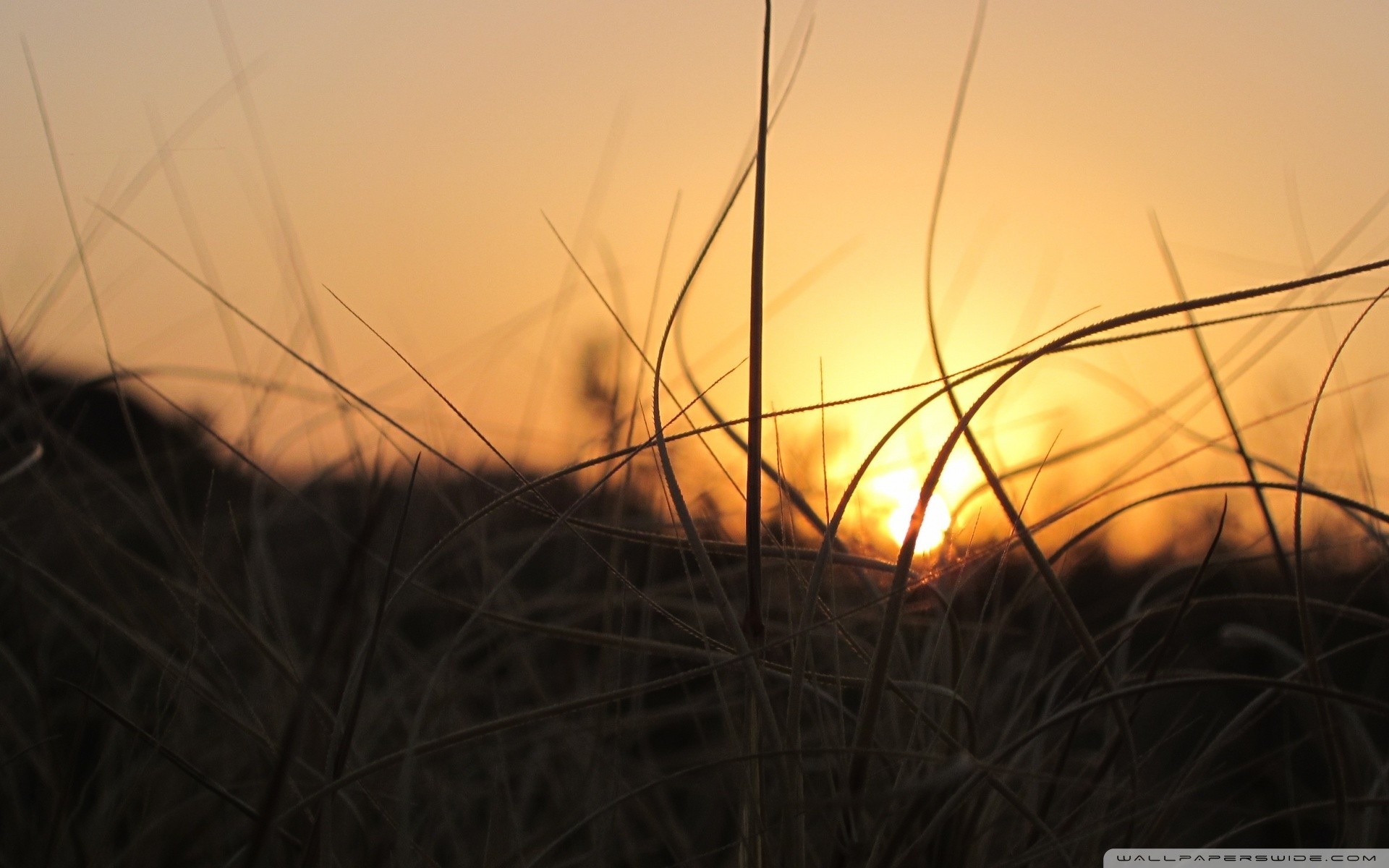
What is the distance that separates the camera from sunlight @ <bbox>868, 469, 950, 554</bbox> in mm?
791

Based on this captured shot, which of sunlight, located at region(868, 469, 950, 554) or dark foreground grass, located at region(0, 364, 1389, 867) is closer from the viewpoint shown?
dark foreground grass, located at region(0, 364, 1389, 867)

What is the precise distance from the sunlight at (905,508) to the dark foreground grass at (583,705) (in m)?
0.04

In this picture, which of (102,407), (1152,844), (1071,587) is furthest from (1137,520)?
(102,407)

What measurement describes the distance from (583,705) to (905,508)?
575 millimetres

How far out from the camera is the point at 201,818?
0.70m

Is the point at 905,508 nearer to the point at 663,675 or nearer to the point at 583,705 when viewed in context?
the point at 663,675

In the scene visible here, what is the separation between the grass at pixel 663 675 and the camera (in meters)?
0.54

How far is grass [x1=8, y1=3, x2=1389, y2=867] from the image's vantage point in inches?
21.1

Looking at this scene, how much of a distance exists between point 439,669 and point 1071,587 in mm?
1057

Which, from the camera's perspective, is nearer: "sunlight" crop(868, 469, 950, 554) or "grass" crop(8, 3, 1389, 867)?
"grass" crop(8, 3, 1389, 867)

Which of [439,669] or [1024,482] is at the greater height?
[1024,482]

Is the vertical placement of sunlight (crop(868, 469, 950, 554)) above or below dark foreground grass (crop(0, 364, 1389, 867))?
above

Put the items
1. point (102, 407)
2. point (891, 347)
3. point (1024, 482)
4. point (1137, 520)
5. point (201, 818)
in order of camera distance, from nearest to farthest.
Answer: point (201, 818)
point (891, 347)
point (1024, 482)
point (1137, 520)
point (102, 407)

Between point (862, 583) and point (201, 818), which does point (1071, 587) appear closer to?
point (862, 583)
